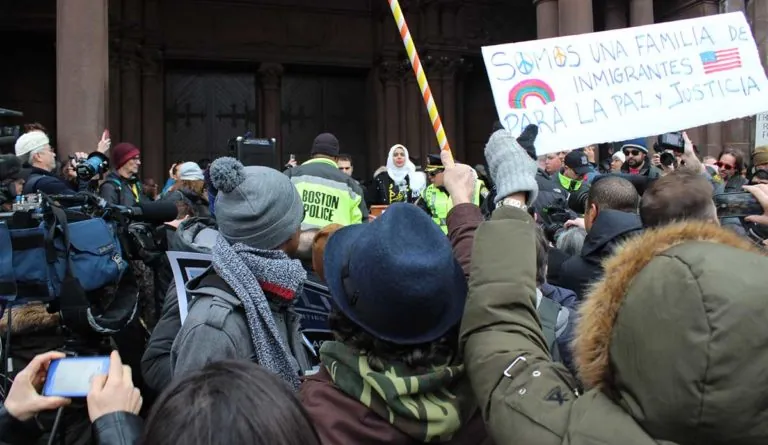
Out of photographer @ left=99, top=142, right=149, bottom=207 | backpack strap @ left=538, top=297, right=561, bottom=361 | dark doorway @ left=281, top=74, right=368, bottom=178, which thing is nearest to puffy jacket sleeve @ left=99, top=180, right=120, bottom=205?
photographer @ left=99, top=142, right=149, bottom=207

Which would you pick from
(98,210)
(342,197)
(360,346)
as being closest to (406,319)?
(360,346)

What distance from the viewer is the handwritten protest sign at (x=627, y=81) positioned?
4363 mm

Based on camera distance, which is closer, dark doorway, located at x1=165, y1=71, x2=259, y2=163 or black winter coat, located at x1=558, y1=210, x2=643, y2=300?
black winter coat, located at x1=558, y1=210, x2=643, y2=300

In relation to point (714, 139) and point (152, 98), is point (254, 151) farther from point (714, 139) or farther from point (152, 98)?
point (714, 139)

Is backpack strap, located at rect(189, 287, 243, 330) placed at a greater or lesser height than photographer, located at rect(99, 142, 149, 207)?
lesser

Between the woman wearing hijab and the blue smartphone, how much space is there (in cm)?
808

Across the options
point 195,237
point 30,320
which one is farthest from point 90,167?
point 30,320

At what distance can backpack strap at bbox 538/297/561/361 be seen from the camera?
2.50 metres

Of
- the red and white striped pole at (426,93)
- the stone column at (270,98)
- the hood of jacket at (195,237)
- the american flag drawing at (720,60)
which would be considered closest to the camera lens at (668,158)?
the american flag drawing at (720,60)

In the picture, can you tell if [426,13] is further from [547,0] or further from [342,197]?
[342,197]

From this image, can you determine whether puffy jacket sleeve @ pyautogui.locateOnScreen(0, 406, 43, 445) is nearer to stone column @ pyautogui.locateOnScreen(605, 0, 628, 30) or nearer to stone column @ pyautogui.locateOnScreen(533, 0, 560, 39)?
stone column @ pyautogui.locateOnScreen(533, 0, 560, 39)

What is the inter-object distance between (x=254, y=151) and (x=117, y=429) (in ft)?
13.7

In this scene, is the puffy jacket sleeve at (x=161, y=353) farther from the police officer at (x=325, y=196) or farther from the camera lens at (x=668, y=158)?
the camera lens at (x=668, y=158)

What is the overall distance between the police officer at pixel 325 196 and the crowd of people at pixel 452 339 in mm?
2177
